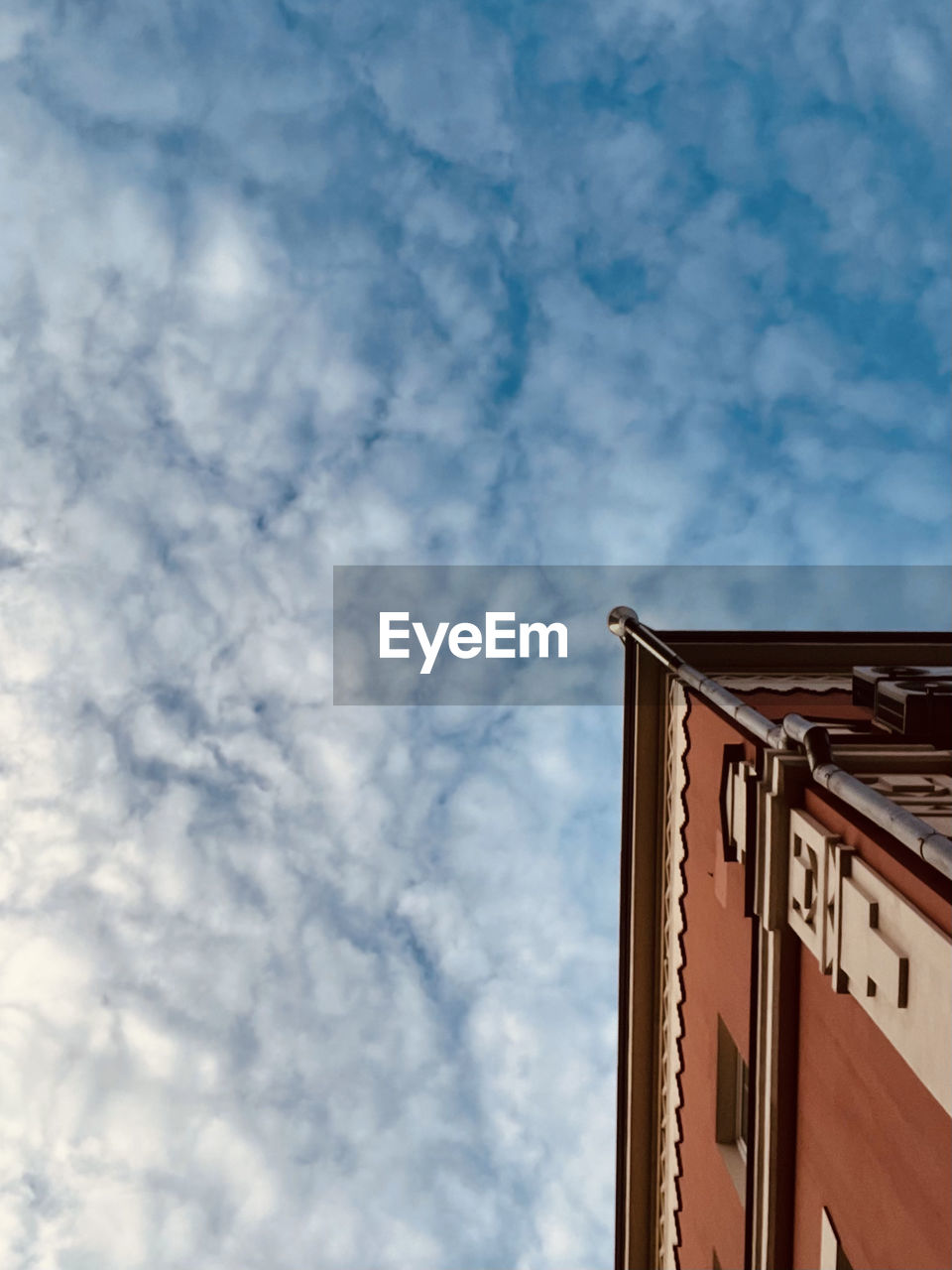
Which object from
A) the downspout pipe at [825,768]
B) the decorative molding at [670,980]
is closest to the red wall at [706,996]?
the decorative molding at [670,980]

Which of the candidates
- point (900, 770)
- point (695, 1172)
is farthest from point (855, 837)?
point (695, 1172)

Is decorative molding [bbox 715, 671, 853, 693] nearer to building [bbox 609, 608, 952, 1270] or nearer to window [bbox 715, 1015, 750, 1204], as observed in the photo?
building [bbox 609, 608, 952, 1270]

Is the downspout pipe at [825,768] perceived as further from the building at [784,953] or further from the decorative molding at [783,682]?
the decorative molding at [783,682]

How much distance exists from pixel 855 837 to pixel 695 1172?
9.10 m

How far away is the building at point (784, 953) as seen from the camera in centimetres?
780

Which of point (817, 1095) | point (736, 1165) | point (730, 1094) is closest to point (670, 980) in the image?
point (730, 1094)

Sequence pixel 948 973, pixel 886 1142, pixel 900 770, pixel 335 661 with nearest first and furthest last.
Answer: pixel 948 973
pixel 886 1142
pixel 900 770
pixel 335 661

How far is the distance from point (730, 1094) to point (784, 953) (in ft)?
15.7

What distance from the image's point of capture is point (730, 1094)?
1374cm

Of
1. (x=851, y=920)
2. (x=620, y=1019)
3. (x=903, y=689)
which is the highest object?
(x=903, y=689)

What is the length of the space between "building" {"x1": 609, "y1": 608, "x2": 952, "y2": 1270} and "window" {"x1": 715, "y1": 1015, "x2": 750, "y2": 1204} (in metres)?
0.04

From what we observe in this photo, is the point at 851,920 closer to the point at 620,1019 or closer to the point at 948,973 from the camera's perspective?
the point at 948,973

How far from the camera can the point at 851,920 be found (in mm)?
8617

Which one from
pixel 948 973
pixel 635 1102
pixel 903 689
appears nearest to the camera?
pixel 948 973
